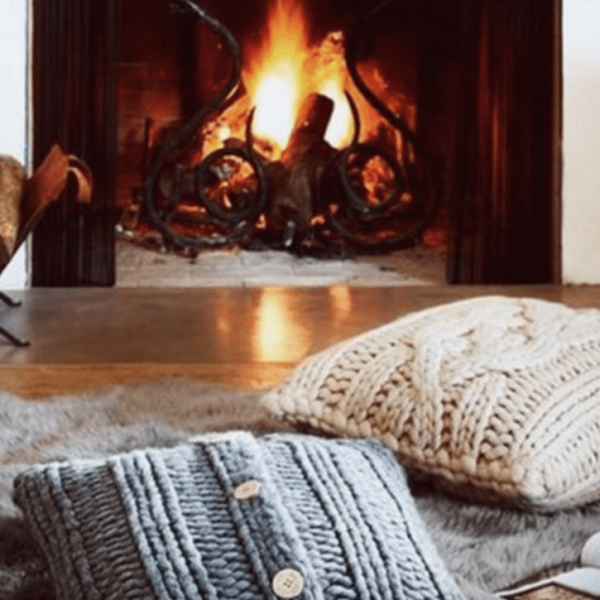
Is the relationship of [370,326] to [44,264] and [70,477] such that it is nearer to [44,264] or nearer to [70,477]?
[44,264]

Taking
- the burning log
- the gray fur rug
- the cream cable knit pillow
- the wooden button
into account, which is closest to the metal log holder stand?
the burning log

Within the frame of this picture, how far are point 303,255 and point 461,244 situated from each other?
384 mm

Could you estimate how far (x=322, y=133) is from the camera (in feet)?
11.1

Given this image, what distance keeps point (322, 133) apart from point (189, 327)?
86 cm

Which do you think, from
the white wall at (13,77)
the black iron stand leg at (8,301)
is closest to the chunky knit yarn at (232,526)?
the black iron stand leg at (8,301)

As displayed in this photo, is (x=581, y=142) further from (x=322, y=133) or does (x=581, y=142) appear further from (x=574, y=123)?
(x=322, y=133)

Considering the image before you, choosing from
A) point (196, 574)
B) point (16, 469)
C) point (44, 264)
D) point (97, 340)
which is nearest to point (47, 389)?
point (97, 340)

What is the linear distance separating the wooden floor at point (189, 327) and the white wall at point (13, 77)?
1.06 feet

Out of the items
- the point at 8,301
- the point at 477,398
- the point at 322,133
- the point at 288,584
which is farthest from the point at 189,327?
the point at 288,584

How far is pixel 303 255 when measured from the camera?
11.0 feet

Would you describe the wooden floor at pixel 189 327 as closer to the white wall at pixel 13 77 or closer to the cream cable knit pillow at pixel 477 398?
the white wall at pixel 13 77

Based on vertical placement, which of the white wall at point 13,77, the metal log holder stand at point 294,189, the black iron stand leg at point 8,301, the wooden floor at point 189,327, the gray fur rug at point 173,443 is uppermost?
the white wall at point 13,77

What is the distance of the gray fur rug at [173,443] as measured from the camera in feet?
3.99

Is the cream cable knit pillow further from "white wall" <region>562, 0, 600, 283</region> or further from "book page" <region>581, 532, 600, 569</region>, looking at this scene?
"white wall" <region>562, 0, 600, 283</region>
